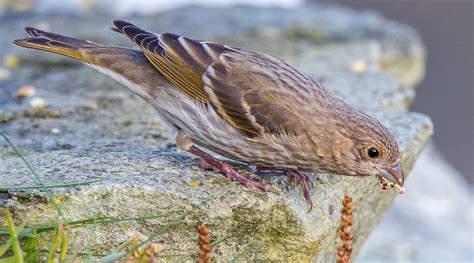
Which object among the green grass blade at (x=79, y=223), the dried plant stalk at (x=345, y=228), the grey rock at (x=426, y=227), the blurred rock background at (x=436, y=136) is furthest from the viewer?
the blurred rock background at (x=436, y=136)

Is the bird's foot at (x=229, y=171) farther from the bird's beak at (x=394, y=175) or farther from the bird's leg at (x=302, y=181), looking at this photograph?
the bird's beak at (x=394, y=175)

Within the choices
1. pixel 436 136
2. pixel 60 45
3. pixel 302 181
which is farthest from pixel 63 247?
pixel 436 136

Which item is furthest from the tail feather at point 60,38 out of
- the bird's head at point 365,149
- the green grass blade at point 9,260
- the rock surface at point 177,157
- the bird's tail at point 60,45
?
the green grass blade at point 9,260

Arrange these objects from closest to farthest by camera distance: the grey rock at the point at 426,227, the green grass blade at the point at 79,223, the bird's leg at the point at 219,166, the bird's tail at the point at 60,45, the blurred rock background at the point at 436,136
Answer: the green grass blade at the point at 79,223 < the bird's leg at the point at 219,166 < the bird's tail at the point at 60,45 < the grey rock at the point at 426,227 < the blurred rock background at the point at 436,136

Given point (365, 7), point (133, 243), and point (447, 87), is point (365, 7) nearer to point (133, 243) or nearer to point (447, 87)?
point (447, 87)

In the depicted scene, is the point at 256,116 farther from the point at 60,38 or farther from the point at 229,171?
the point at 60,38

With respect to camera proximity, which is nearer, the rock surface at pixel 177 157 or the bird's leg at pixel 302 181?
the rock surface at pixel 177 157

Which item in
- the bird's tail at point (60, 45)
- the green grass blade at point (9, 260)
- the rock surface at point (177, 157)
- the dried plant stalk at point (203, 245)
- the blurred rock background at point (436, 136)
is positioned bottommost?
the blurred rock background at point (436, 136)

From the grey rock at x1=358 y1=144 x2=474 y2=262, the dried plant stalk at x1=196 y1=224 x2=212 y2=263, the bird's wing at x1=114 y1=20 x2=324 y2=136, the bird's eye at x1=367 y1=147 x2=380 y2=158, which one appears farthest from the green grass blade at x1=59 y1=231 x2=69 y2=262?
the grey rock at x1=358 y1=144 x2=474 y2=262
